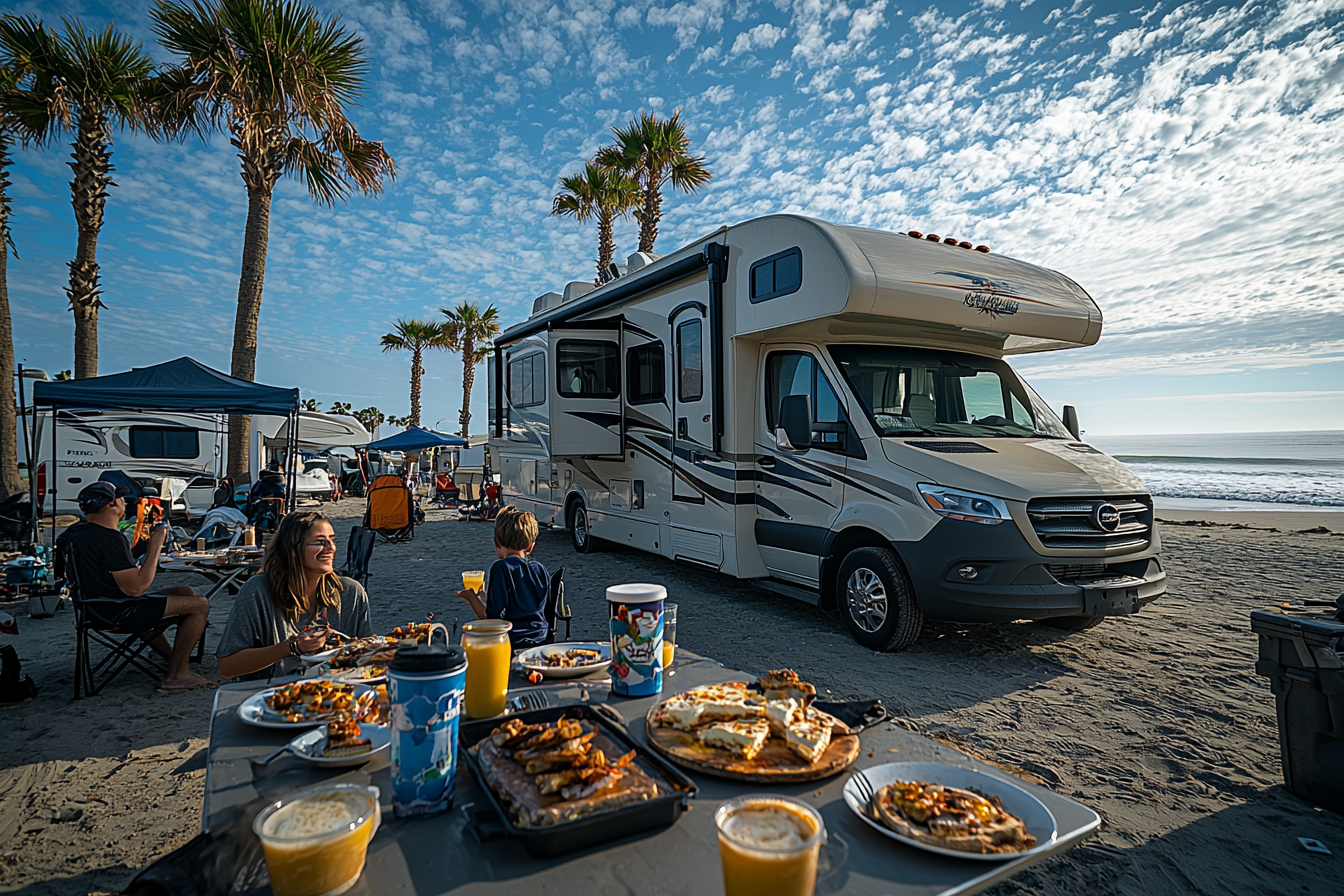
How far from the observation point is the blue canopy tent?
24.2 ft

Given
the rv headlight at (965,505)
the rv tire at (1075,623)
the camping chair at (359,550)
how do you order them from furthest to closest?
the camping chair at (359,550) < the rv tire at (1075,623) < the rv headlight at (965,505)

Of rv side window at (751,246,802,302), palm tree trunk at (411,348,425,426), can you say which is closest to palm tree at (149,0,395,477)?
rv side window at (751,246,802,302)

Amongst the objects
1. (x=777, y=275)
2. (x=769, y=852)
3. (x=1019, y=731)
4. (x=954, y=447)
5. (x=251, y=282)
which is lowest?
(x=1019, y=731)

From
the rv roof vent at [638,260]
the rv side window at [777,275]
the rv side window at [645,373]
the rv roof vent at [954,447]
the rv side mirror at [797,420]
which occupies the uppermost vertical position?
the rv roof vent at [638,260]

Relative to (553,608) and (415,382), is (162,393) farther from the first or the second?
(415,382)

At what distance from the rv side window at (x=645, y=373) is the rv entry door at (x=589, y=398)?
0.82ft

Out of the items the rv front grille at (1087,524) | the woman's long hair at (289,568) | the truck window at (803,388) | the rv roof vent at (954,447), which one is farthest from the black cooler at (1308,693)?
the woman's long hair at (289,568)

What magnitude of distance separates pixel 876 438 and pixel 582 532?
19.5 ft

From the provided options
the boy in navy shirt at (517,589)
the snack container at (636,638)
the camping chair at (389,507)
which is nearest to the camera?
the snack container at (636,638)

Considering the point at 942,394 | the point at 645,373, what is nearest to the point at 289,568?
the point at 942,394

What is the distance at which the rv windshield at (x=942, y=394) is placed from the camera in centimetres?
591

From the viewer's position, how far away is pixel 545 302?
10898 mm

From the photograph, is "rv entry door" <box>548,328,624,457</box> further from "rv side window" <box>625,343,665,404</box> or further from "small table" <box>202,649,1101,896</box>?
"small table" <box>202,649,1101,896</box>

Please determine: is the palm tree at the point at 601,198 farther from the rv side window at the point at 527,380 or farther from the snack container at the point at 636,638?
the snack container at the point at 636,638
